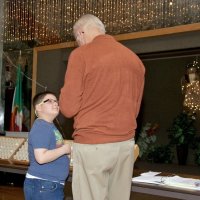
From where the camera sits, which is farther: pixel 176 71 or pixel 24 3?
pixel 176 71

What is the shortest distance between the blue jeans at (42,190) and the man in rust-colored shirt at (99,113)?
38 cm

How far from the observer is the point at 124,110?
197 centimetres

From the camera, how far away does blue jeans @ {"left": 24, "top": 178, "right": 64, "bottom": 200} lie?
90.4 inches

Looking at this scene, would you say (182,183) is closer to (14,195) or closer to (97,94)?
(97,94)

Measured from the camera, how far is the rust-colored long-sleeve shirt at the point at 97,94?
6.27 feet

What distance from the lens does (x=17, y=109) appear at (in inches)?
251

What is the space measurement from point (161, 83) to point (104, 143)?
9.18 metres

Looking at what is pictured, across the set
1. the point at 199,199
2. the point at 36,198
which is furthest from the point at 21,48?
the point at 199,199

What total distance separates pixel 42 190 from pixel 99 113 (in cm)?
68

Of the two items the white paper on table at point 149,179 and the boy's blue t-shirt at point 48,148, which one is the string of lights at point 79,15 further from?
the boy's blue t-shirt at point 48,148

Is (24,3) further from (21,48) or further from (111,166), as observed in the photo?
(111,166)

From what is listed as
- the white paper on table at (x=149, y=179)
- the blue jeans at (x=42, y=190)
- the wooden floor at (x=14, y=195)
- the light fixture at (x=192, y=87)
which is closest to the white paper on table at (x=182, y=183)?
the white paper on table at (x=149, y=179)

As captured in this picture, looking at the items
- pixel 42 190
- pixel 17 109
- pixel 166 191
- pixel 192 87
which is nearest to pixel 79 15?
pixel 17 109

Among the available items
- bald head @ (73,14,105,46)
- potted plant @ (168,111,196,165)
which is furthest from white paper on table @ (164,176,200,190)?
potted plant @ (168,111,196,165)
